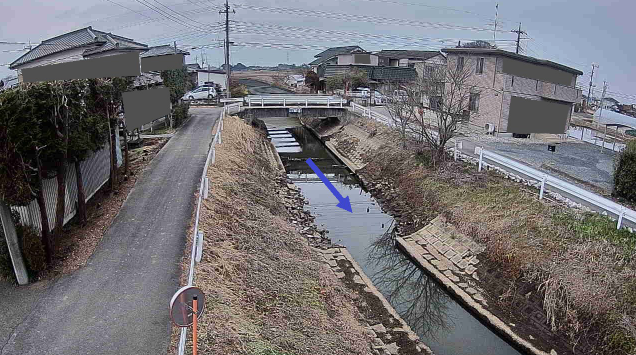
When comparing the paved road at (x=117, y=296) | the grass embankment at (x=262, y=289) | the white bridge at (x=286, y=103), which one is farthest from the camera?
the white bridge at (x=286, y=103)

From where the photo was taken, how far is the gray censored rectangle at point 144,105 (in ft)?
52.8

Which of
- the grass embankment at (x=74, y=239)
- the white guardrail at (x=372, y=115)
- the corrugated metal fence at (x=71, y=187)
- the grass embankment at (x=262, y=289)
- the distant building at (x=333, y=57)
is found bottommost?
the grass embankment at (x=262, y=289)

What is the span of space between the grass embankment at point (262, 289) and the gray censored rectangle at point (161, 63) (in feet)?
38.4

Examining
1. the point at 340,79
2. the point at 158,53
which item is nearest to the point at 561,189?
the point at 158,53

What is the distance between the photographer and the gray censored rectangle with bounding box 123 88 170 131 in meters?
16.1

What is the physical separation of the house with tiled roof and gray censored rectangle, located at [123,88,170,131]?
2.34m

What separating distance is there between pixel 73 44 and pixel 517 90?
23.0 meters

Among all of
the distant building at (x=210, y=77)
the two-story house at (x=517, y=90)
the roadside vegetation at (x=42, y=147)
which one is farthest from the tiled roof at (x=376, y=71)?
the roadside vegetation at (x=42, y=147)

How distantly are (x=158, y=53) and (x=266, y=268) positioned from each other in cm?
2156

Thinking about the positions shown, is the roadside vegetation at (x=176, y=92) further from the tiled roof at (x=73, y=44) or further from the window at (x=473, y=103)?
the window at (x=473, y=103)

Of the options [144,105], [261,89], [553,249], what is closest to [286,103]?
[144,105]

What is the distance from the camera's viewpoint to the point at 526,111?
83.3 ft

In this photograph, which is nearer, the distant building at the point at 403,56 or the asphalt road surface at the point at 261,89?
the distant building at the point at 403,56

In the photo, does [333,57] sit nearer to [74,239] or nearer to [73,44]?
[73,44]
